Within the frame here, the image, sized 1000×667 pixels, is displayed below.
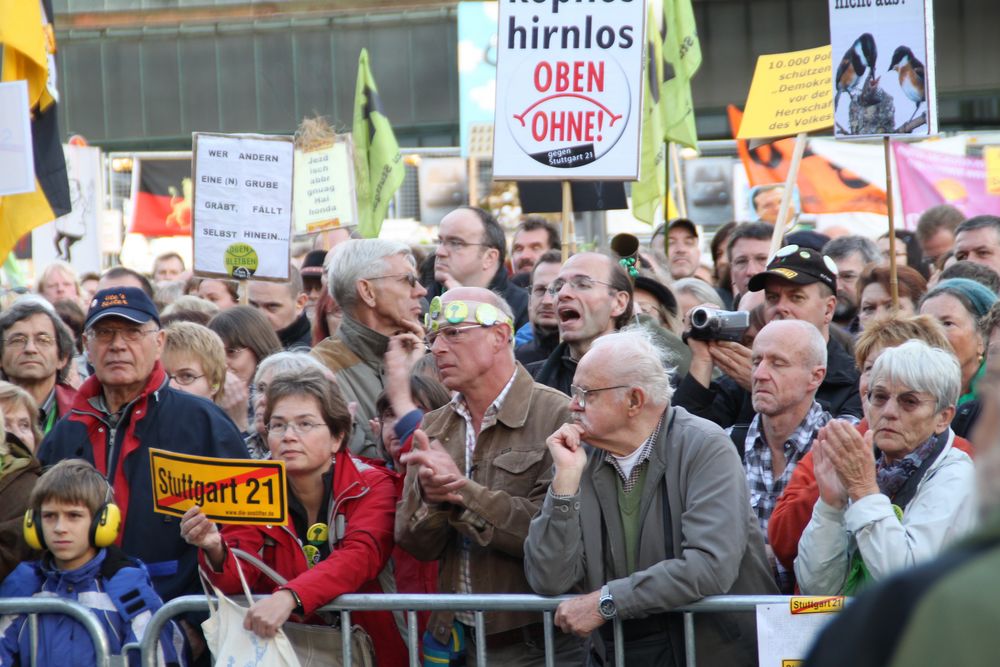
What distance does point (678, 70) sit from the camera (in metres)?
9.48

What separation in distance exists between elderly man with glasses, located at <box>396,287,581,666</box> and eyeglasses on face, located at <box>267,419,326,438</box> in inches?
13.6

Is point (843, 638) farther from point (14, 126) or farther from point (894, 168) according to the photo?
point (894, 168)

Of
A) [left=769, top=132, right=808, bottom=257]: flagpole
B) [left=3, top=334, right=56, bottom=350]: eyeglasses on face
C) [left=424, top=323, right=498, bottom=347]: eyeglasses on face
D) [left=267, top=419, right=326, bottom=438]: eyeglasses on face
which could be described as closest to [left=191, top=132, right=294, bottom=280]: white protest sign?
[left=3, top=334, right=56, bottom=350]: eyeglasses on face

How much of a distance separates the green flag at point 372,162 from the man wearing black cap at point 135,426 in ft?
16.3

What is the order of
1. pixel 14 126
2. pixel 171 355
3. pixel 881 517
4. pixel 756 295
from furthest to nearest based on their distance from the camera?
pixel 14 126, pixel 756 295, pixel 171 355, pixel 881 517

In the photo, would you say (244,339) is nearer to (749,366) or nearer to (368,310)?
(368,310)

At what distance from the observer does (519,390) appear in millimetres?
4582

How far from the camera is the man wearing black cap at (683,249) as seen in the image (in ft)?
30.7

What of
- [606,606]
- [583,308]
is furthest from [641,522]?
[583,308]

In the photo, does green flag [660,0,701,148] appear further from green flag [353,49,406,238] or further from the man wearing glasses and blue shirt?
the man wearing glasses and blue shirt

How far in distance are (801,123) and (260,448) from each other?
4811 millimetres

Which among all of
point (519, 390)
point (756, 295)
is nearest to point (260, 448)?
point (519, 390)

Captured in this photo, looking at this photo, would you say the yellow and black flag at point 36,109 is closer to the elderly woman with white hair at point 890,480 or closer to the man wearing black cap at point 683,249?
the man wearing black cap at point 683,249

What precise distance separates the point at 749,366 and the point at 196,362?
2.24 metres
